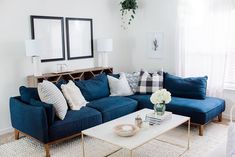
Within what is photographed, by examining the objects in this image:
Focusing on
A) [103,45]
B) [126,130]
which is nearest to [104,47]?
[103,45]

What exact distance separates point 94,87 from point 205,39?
2.10 metres

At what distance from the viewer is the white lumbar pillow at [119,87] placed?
4.33m

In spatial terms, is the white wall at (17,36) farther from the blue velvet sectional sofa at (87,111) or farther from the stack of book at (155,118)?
the stack of book at (155,118)

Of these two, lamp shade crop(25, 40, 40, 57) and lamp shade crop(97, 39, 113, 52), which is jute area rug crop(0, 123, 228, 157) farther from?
lamp shade crop(97, 39, 113, 52)

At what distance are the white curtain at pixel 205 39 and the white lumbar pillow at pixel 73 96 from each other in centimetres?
203

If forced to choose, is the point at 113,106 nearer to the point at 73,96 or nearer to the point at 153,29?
the point at 73,96

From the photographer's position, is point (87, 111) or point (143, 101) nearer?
point (87, 111)

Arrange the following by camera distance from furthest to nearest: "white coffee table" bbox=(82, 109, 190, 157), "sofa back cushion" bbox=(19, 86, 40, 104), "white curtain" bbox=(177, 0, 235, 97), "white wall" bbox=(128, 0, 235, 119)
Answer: "white wall" bbox=(128, 0, 235, 119) < "white curtain" bbox=(177, 0, 235, 97) < "sofa back cushion" bbox=(19, 86, 40, 104) < "white coffee table" bbox=(82, 109, 190, 157)

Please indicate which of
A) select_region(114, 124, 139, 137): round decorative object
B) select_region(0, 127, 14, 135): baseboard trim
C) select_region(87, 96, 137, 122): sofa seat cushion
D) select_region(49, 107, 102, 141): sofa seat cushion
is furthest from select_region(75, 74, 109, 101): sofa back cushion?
select_region(114, 124, 139, 137): round decorative object

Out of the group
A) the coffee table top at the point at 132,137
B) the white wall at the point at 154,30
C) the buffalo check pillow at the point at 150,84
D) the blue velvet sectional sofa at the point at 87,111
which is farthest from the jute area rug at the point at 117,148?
the white wall at the point at 154,30

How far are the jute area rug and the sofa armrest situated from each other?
222 mm

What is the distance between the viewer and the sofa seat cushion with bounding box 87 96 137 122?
3615mm

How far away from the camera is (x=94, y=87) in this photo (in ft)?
13.5

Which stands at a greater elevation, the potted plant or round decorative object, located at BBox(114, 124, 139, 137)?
the potted plant
